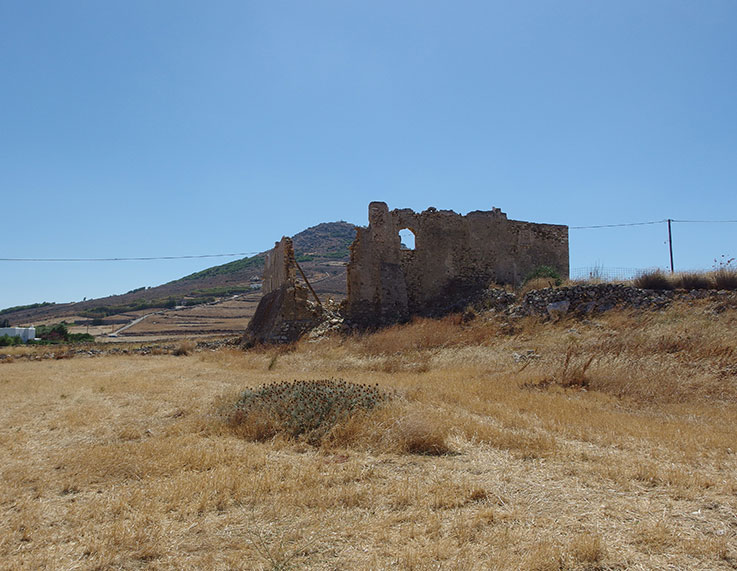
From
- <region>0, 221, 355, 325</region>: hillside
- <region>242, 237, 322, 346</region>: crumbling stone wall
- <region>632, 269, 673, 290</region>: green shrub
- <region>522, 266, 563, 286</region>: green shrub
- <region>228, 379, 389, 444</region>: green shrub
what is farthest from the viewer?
<region>0, 221, 355, 325</region>: hillside

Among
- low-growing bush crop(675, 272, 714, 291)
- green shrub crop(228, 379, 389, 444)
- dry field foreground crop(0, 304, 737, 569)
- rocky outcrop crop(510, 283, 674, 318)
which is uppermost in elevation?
low-growing bush crop(675, 272, 714, 291)

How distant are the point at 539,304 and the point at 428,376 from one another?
6408 millimetres

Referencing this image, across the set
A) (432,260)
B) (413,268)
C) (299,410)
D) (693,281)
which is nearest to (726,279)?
(693,281)

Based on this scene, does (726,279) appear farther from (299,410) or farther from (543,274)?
(299,410)

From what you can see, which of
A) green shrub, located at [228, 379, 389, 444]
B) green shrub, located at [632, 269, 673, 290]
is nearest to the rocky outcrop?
green shrub, located at [632, 269, 673, 290]

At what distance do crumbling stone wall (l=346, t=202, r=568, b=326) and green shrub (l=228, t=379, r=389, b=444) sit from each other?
1051 centimetres

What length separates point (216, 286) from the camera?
67875 mm

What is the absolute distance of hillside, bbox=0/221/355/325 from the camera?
56.5 m

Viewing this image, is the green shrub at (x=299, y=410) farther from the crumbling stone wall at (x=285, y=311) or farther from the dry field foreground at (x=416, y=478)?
the crumbling stone wall at (x=285, y=311)

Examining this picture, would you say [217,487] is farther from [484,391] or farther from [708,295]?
[708,295]

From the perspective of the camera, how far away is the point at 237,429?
20.9ft

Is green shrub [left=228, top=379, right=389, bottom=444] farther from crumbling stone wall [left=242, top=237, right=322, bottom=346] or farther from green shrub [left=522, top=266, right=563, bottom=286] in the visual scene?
green shrub [left=522, top=266, right=563, bottom=286]

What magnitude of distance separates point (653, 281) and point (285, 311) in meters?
11.5

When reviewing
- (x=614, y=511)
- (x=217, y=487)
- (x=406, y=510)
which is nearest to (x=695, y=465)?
(x=614, y=511)
